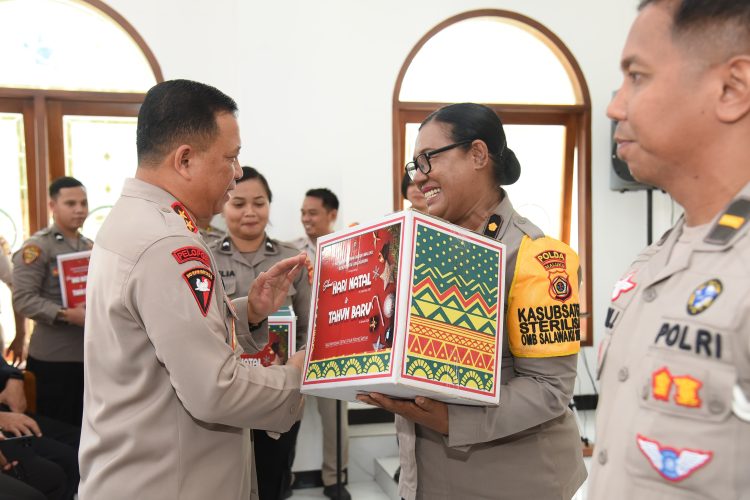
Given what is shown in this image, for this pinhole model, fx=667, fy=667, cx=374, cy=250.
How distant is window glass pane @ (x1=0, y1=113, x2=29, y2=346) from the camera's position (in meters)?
4.60

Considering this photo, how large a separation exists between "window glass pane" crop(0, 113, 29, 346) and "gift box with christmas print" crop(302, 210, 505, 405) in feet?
13.1

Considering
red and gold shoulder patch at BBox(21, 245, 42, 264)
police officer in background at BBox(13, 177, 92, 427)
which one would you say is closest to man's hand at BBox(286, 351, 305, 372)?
police officer in background at BBox(13, 177, 92, 427)

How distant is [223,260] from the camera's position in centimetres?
310

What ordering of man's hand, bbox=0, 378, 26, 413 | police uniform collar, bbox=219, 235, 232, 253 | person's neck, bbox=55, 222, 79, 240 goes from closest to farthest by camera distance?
man's hand, bbox=0, 378, 26, 413 → police uniform collar, bbox=219, 235, 232, 253 → person's neck, bbox=55, 222, 79, 240

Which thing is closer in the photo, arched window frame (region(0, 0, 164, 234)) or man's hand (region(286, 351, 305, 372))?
man's hand (region(286, 351, 305, 372))

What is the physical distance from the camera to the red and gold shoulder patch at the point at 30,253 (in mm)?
3781

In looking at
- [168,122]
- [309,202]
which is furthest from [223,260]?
[168,122]

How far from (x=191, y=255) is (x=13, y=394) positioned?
87.7 inches

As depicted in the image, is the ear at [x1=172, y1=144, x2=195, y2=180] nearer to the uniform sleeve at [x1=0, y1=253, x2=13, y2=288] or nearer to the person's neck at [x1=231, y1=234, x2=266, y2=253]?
the person's neck at [x1=231, y1=234, x2=266, y2=253]

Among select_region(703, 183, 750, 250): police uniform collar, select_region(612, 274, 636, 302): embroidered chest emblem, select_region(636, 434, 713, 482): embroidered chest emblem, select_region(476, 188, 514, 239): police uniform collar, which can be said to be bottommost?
select_region(636, 434, 713, 482): embroidered chest emblem

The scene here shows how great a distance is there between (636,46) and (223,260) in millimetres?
2501

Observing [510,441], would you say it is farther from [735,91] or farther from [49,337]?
[49,337]

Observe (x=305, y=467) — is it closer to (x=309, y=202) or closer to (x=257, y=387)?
(x=309, y=202)

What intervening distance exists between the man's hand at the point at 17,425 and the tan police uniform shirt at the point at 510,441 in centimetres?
206
